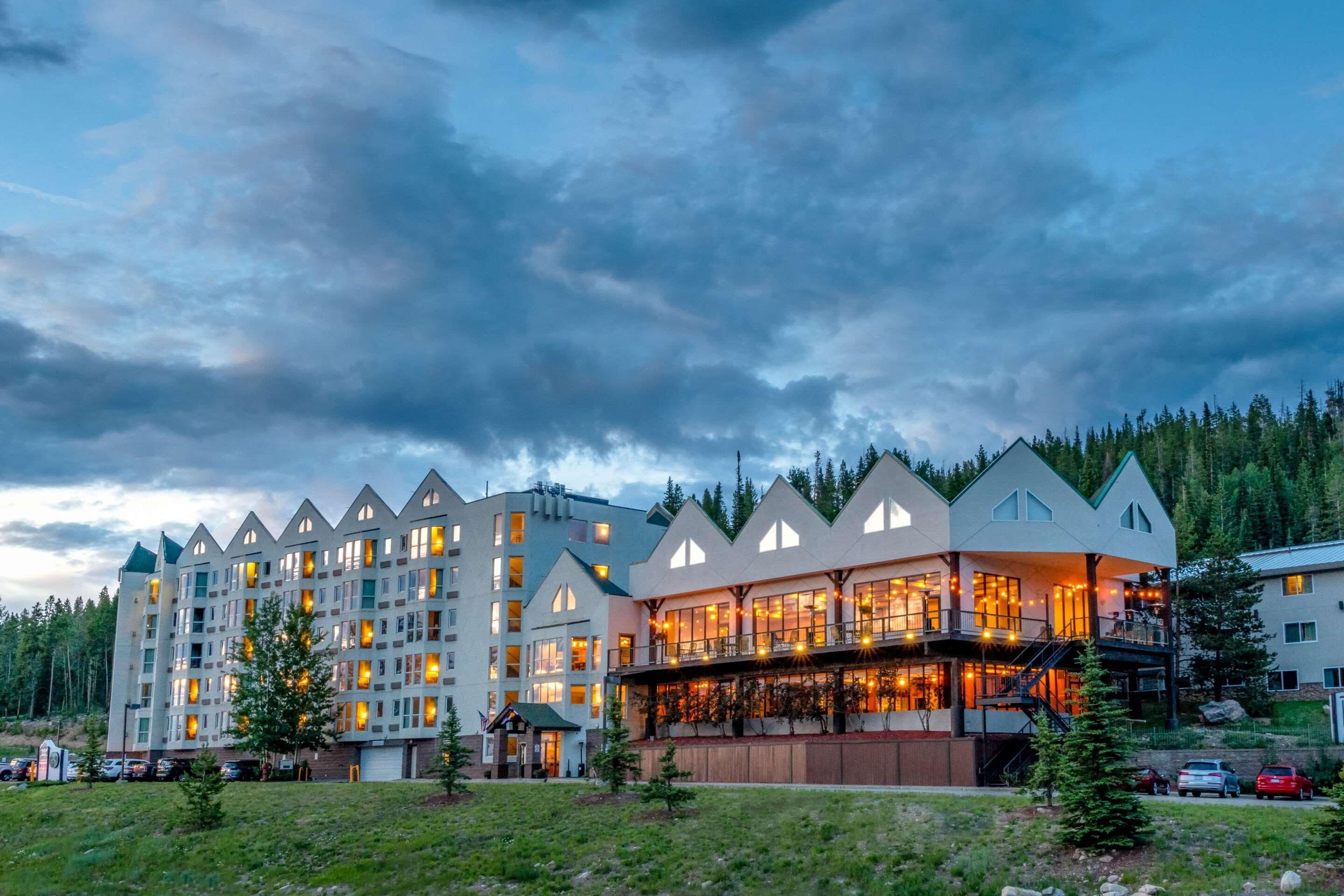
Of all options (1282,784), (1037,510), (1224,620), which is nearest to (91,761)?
(1037,510)

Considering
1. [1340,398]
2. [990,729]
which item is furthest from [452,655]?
[1340,398]

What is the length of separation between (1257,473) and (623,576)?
79850 mm

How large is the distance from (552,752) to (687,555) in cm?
1230

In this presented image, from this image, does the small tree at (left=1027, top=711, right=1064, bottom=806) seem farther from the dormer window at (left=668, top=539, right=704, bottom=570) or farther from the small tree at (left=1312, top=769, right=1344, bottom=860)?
the dormer window at (left=668, top=539, right=704, bottom=570)

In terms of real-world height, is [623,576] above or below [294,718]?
above

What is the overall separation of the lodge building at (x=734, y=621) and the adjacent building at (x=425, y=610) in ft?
0.52

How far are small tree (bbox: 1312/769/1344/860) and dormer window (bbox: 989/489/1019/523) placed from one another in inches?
1065

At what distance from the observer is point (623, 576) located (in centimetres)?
7456

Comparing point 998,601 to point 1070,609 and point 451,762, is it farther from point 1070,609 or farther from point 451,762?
point 451,762

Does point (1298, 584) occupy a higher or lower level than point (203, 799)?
higher

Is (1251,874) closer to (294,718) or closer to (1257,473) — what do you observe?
(294,718)

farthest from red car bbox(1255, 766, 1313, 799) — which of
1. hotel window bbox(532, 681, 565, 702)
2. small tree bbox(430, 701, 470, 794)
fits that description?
hotel window bbox(532, 681, 565, 702)

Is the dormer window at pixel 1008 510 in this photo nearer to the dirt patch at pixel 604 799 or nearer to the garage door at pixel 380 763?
the dirt patch at pixel 604 799

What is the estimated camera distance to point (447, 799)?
1780 inches
